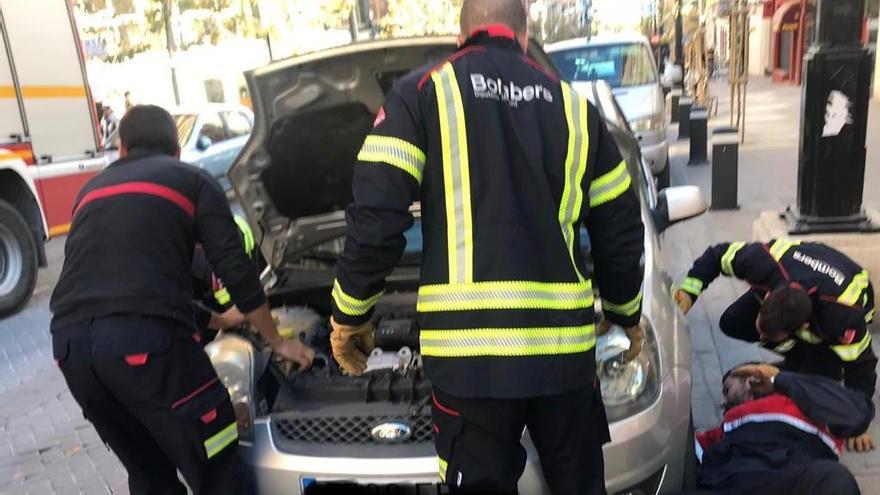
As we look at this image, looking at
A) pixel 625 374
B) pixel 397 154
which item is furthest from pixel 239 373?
pixel 625 374

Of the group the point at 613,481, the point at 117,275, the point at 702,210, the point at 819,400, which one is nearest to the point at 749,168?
the point at 702,210

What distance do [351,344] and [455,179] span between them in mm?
631

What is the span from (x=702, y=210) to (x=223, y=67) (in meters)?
26.8

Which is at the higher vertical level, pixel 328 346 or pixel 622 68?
pixel 622 68

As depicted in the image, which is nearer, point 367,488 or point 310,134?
point 367,488

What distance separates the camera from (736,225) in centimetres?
754

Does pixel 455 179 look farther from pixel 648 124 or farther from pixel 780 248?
pixel 648 124

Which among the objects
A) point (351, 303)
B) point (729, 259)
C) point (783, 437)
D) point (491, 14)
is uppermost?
point (491, 14)

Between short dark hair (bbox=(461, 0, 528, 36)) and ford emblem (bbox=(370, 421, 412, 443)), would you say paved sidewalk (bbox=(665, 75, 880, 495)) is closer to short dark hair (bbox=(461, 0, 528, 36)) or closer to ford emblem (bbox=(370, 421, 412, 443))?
ford emblem (bbox=(370, 421, 412, 443))

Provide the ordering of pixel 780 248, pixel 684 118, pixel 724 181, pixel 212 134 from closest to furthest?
pixel 780 248 → pixel 724 181 → pixel 212 134 → pixel 684 118

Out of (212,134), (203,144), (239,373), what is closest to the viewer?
(239,373)

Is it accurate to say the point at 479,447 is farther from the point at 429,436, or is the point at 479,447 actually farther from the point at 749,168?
the point at 749,168

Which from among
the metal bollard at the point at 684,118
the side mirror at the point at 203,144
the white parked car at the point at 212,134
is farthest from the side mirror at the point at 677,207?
the metal bollard at the point at 684,118

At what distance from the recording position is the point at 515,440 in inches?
90.7
